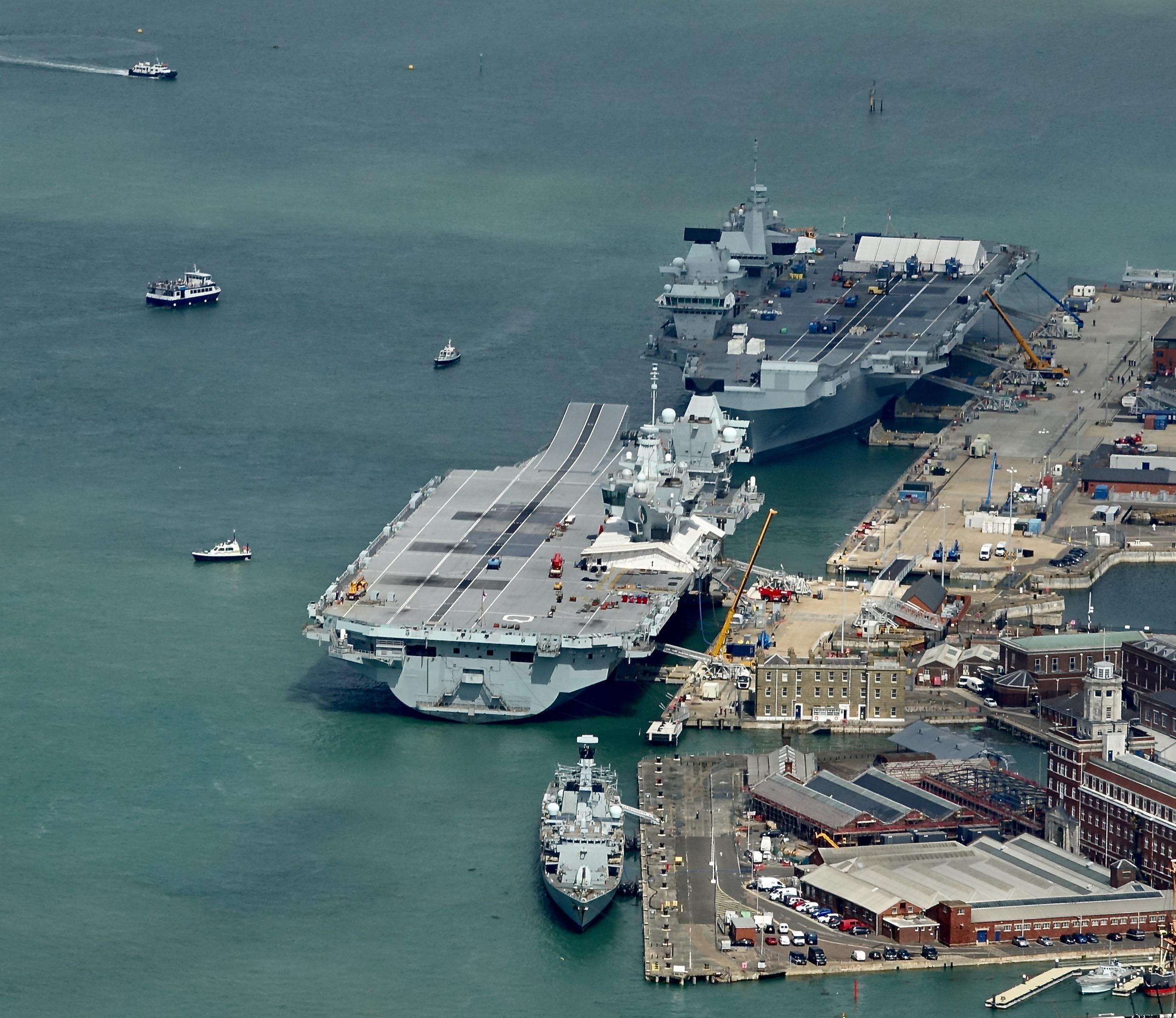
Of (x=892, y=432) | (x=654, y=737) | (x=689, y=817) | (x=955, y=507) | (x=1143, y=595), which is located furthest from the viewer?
(x=892, y=432)

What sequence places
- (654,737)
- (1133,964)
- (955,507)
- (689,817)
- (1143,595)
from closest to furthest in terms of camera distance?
(1133,964) → (689,817) → (654,737) → (1143,595) → (955,507)

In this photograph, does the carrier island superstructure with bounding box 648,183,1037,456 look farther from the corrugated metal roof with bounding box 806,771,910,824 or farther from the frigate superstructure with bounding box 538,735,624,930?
the frigate superstructure with bounding box 538,735,624,930

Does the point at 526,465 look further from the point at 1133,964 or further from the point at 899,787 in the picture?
the point at 1133,964

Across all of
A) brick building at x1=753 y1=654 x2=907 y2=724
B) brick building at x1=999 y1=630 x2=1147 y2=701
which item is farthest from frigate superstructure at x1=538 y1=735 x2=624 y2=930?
brick building at x1=999 y1=630 x2=1147 y2=701

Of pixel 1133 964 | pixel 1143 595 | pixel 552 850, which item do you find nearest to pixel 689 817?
pixel 552 850

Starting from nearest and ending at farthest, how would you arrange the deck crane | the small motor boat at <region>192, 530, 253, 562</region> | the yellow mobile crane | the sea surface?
the sea surface, the yellow mobile crane, the small motor boat at <region>192, 530, 253, 562</region>, the deck crane
